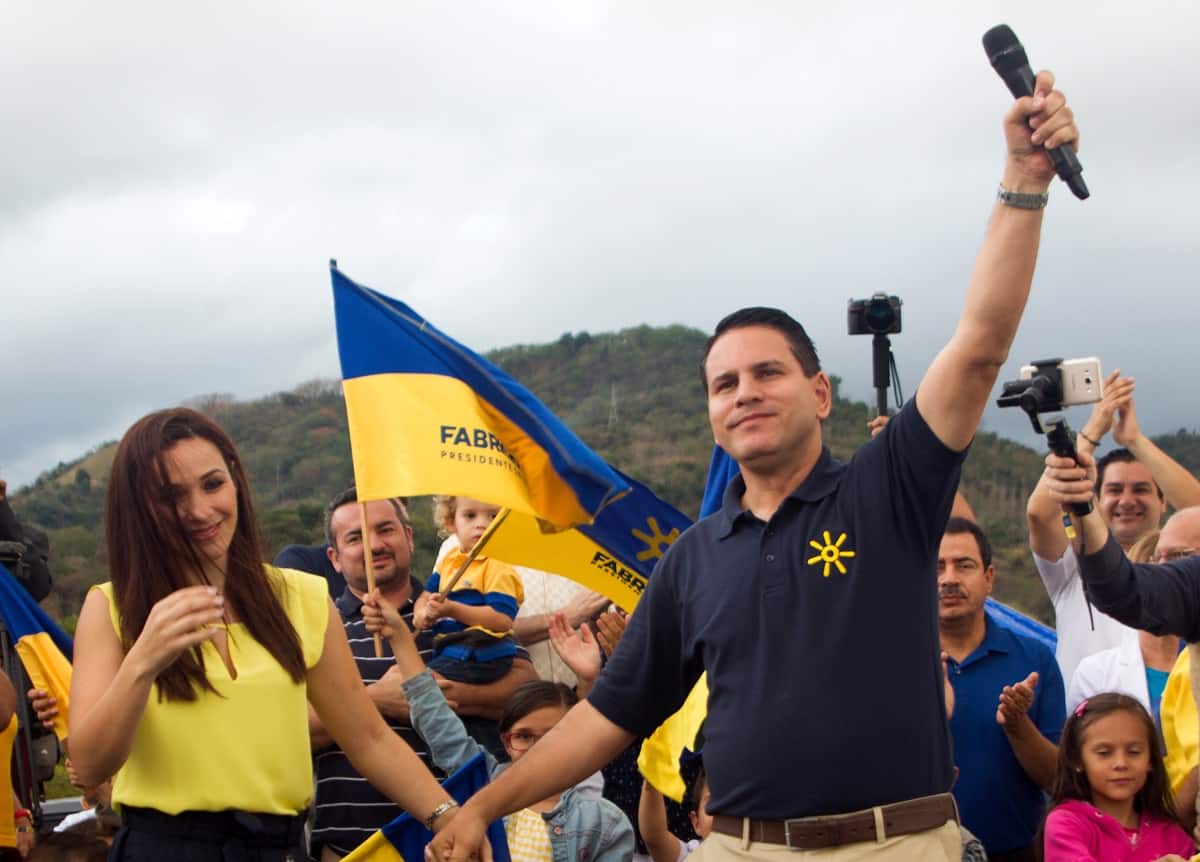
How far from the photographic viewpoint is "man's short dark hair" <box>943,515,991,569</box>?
6.05 m

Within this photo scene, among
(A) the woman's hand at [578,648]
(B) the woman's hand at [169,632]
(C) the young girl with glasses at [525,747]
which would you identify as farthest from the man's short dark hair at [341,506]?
(B) the woman's hand at [169,632]

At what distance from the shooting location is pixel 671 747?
18.5ft

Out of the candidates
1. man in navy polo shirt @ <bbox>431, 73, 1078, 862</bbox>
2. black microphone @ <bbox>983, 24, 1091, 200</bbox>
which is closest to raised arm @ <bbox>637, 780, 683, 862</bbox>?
man in navy polo shirt @ <bbox>431, 73, 1078, 862</bbox>

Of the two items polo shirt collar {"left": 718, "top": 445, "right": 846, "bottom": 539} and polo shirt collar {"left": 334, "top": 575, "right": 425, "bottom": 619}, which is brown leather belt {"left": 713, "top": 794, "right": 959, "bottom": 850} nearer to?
polo shirt collar {"left": 718, "top": 445, "right": 846, "bottom": 539}

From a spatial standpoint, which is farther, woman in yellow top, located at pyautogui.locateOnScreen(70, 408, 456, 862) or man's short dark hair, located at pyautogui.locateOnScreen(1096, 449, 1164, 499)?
man's short dark hair, located at pyautogui.locateOnScreen(1096, 449, 1164, 499)

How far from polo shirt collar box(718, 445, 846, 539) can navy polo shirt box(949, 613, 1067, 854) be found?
207 centimetres

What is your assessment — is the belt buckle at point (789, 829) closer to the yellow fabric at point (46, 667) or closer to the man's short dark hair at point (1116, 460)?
the man's short dark hair at point (1116, 460)

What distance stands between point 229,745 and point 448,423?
8.65 feet

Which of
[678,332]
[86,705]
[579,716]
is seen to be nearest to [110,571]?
[86,705]

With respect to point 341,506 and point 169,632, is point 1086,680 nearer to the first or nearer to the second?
point 341,506

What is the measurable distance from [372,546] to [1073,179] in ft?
12.2

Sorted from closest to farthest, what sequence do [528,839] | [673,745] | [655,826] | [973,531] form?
[528,839]
[673,745]
[655,826]
[973,531]

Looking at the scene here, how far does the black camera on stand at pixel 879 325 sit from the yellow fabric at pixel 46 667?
414 centimetres

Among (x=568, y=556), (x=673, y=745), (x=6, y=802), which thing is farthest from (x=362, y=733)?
(x=6, y=802)
